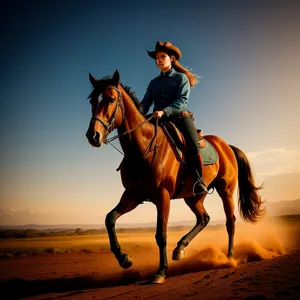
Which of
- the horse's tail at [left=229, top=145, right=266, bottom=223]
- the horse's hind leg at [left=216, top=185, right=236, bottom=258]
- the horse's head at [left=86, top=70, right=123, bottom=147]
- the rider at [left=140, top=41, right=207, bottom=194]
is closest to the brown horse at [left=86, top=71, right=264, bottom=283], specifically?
the horse's head at [left=86, top=70, right=123, bottom=147]

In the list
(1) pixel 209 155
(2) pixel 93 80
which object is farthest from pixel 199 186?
(2) pixel 93 80

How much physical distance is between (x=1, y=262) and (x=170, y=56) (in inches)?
352

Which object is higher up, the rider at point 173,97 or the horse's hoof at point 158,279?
the rider at point 173,97

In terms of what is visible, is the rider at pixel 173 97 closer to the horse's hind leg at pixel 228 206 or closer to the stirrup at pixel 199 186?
the stirrup at pixel 199 186

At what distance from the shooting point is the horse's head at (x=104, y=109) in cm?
473

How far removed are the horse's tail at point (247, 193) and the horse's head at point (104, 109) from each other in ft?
15.9

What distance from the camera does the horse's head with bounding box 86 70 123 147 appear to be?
15.5ft

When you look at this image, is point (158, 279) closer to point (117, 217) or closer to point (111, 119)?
point (117, 217)

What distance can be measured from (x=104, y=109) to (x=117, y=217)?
2.03 metres

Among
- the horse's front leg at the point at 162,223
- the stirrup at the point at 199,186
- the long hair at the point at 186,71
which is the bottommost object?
the horse's front leg at the point at 162,223

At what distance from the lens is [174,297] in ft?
14.1

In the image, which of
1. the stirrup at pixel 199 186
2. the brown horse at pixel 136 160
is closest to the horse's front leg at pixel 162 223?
the brown horse at pixel 136 160

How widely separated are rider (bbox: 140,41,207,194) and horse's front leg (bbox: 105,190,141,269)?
5.14 ft

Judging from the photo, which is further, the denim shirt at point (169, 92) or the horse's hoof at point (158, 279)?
the denim shirt at point (169, 92)
